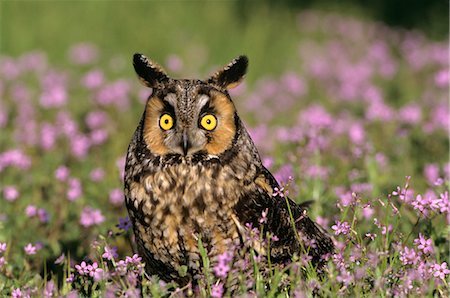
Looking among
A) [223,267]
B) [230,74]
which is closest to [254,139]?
[230,74]

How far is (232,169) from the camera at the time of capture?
381 cm

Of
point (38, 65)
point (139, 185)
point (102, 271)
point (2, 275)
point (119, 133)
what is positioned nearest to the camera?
point (102, 271)

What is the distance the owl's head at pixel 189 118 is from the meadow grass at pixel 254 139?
0.52 meters

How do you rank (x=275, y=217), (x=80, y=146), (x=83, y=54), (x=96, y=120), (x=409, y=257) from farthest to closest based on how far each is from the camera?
(x=83, y=54)
(x=96, y=120)
(x=80, y=146)
(x=275, y=217)
(x=409, y=257)

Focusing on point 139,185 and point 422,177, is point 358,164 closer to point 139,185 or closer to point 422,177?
point 422,177

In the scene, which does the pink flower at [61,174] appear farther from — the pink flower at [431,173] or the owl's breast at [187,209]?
the pink flower at [431,173]

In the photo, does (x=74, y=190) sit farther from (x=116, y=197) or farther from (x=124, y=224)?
(x=124, y=224)

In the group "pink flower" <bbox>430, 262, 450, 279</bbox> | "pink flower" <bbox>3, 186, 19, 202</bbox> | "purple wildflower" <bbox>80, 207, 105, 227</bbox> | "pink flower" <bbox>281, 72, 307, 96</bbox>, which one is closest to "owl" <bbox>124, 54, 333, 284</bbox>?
"pink flower" <bbox>430, 262, 450, 279</bbox>

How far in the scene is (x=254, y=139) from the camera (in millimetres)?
7180

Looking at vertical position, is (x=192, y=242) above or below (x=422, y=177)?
below

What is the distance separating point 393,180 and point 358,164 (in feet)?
1.05

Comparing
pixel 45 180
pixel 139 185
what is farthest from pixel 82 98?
pixel 139 185

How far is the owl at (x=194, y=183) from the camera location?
12.1 ft

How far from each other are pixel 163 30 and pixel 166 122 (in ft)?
24.7
